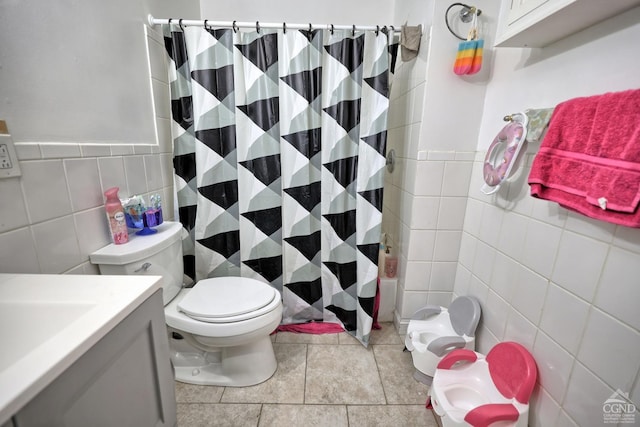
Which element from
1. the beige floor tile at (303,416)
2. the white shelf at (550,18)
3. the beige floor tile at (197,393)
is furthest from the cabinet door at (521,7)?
the beige floor tile at (197,393)

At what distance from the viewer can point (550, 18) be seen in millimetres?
728

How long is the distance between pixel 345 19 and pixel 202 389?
2.33 metres

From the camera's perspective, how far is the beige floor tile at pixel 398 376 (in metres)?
1.22

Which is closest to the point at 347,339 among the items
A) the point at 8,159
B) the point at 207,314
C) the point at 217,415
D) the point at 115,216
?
the point at 217,415

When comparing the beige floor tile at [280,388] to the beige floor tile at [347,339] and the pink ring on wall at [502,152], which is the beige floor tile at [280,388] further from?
the pink ring on wall at [502,152]

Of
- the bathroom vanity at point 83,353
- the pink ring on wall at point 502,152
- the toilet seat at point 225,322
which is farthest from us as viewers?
the toilet seat at point 225,322

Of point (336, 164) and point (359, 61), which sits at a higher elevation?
point (359, 61)

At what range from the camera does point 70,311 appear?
570 mm

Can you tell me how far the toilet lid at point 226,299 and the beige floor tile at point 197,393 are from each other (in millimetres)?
419

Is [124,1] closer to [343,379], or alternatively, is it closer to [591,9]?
[591,9]

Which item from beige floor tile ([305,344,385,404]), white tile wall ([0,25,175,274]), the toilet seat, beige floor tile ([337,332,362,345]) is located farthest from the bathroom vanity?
beige floor tile ([337,332,362,345])

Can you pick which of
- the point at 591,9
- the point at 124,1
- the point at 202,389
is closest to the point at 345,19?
the point at 124,1

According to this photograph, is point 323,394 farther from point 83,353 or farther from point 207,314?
point 83,353

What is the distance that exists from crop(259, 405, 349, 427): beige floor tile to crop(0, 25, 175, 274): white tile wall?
0.91 m
